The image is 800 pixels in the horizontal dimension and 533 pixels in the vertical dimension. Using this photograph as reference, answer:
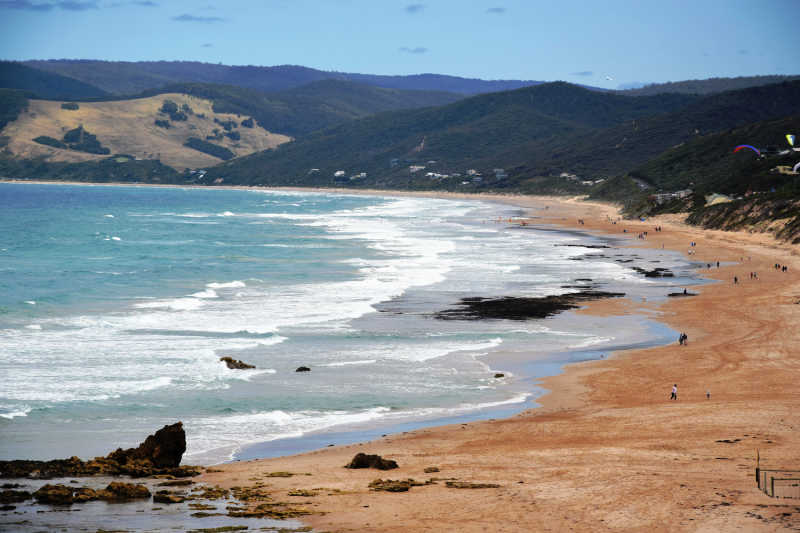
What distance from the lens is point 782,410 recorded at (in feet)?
73.2

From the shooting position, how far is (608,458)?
18766 mm

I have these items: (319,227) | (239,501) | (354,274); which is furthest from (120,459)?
(319,227)

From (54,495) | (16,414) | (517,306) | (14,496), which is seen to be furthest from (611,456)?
(517,306)

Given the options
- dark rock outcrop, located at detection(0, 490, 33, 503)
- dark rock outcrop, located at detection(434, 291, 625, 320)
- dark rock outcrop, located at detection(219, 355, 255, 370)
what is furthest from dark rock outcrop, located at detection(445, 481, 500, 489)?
dark rock outcrop, located at detection(434, 291, 625, 320)

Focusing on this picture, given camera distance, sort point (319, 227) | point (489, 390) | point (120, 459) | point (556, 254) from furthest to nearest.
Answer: point (319, 227)
point (556, 254)
point (489, 390)
point (120, 459)

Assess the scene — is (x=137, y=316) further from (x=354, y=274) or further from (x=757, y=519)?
(x=757, y=519)

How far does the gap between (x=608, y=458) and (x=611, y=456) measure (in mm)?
204

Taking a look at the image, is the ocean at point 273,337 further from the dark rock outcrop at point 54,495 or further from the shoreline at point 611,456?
the dark rock outcrop at point 54,495

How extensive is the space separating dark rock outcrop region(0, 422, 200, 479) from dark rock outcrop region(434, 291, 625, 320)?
22449mm

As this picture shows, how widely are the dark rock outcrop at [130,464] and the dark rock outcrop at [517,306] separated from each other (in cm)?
2245

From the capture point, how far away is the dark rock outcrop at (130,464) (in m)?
18.3

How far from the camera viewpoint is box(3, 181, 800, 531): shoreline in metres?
15.0

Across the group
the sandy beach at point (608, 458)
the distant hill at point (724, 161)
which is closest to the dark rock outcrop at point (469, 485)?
the sandy beach at point (608, 458)

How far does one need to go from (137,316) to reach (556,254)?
3860 cm
